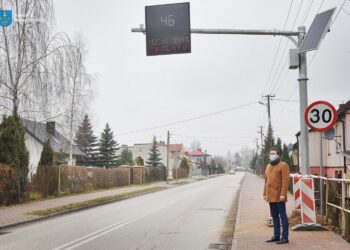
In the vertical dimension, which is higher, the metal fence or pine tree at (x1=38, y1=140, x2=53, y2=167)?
pine tree at (x1=38, y1=140, x2=53, y2=167)

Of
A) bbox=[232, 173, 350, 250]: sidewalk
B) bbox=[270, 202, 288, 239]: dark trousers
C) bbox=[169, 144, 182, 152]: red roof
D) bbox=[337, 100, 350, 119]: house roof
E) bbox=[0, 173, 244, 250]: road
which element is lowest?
bbox=[0, 173, 244, 250]: road

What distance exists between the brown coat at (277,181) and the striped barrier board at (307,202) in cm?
179

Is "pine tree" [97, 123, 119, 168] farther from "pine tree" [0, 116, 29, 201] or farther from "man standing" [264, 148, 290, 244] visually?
"man standing" [264, 148, 290, 244]

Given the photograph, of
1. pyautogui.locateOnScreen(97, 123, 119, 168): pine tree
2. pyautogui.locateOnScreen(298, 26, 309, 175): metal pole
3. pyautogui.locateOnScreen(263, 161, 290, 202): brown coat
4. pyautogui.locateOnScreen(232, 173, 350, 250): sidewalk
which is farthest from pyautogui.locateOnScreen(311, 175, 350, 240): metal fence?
pyautogui.locateOnScreen(97, 123, 119, 168): pine tree

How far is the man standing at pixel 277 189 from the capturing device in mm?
8570

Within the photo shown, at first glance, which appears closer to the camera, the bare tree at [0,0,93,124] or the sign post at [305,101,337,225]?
the sign post at [305,101,337,225]

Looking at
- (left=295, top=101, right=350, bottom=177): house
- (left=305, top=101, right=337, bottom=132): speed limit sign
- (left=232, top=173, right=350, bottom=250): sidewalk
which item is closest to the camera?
(left=232, top=173, right=350, bottom=250): sidewalk

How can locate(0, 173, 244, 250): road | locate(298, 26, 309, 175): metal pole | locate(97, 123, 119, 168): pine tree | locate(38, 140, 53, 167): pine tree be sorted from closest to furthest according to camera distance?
locate(0, 173, 244, 250): road → locate(298, 26, 309, 175): metal pole → locate(38, 140, 53, 167): pine tree → locate(97, 123, 119, 168): pine tree

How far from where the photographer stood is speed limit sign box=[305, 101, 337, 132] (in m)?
9.59

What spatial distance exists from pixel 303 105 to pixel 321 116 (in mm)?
1853

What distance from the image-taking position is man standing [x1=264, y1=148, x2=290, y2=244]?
8570 millimetres

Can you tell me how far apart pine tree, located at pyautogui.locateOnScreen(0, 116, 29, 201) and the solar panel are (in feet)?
45.1

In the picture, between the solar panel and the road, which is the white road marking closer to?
the road

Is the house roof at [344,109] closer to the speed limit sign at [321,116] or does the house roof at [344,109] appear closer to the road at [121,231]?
the road at [121,231]
